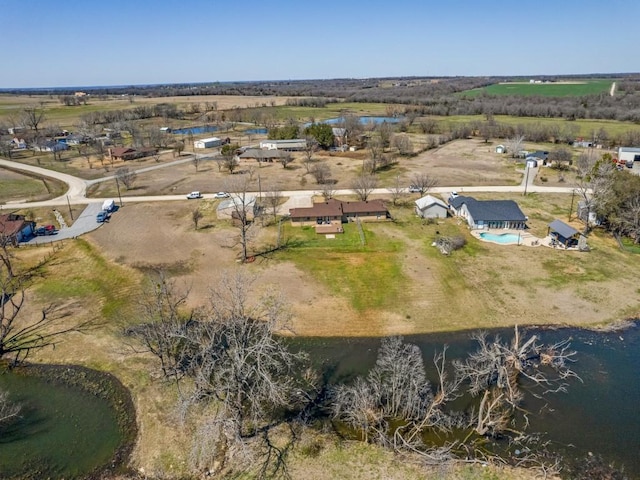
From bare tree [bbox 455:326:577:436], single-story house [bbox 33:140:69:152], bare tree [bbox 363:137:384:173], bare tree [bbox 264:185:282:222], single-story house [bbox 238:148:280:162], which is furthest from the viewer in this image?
single-story house [bbox 33:140:69:152]

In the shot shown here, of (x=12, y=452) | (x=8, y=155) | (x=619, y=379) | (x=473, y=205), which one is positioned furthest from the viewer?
(x=8, y=155)

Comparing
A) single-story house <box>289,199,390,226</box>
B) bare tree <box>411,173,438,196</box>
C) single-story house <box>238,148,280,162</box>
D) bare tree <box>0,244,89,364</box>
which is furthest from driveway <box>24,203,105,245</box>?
bare tree <box>411,173,438,196</box>

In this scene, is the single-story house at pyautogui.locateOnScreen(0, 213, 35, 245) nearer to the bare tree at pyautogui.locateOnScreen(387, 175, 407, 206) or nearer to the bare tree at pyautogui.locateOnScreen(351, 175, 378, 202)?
the bare tree at pyautogui.locateOnScreen(351, 175, 378, 202)

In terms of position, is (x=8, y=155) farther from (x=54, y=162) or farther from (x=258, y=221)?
(x=258, y=221)

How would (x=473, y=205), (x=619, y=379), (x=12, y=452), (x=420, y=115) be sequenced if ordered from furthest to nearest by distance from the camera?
(x=420, y=115), (x=473, y=205), (x=619, y=379), (x=12, y=452)

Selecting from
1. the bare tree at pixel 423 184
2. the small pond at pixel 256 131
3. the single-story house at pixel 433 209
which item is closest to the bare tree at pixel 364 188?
the bare tree at pixel 423 184

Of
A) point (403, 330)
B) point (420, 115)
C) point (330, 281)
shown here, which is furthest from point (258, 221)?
point (420, 115)

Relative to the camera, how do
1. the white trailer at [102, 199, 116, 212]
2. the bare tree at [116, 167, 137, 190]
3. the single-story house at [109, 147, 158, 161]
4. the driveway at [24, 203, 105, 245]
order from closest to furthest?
the driveway at [24, 203, 105, 245] < the white trailer at [102, 199, 116, 212] < the bare tree at [116, 167, 137, 190] < the single-story house at [109, 147, 158, 161]
